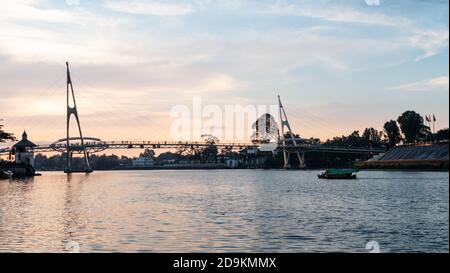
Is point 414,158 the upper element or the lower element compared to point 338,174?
Result: upper

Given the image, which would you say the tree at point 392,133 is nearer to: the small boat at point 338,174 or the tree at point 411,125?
the tree at point 411,125

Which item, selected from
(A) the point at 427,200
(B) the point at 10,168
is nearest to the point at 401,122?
(B) the point at 10,168

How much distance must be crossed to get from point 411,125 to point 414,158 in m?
19.2

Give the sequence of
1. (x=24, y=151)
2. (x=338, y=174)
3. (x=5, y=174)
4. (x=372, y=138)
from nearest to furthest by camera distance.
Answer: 1. (x=338, y=174)
2. (x=5, y=174)
3. (x=24, y=151)
4. (x=372, y=138)

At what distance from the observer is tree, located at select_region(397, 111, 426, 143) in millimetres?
141375

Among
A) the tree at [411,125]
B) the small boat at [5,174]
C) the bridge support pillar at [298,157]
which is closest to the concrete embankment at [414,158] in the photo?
the tree at [411,125]

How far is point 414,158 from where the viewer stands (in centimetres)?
12438

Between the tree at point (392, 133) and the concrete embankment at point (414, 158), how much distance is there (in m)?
9.93

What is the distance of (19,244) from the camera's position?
20078 mm

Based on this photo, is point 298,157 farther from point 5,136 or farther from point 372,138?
point 5,136

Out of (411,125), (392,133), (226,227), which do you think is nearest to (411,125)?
(411,125)

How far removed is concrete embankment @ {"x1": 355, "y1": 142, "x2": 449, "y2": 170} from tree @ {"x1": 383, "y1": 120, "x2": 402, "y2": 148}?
9933mm
